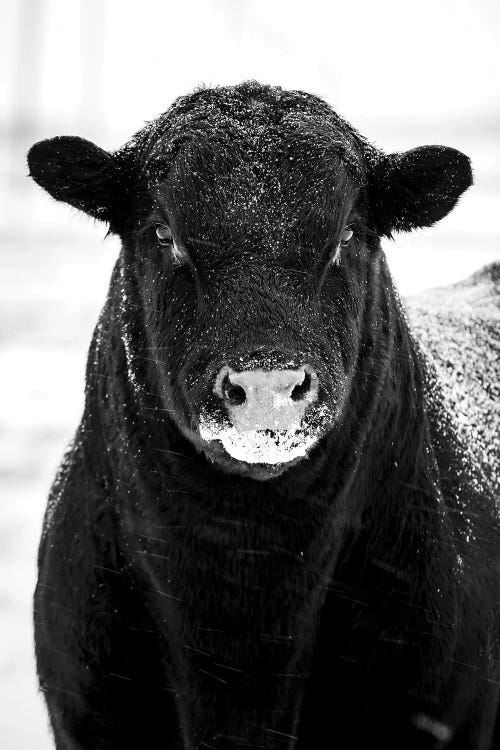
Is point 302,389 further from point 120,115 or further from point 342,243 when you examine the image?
point 120,115

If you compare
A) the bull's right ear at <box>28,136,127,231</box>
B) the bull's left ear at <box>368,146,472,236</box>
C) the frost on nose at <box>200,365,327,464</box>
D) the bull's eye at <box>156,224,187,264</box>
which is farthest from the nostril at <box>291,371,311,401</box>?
the bull's right ear at <box>28,136,127,231</box>

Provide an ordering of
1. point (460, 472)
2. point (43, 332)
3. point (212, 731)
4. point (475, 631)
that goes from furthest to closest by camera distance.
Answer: point (43, 332) → point (460, 472) → point (475, 631) → point (212, 731)

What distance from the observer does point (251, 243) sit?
2.56 m

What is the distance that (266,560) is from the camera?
2793mm

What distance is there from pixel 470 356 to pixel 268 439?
190 cm

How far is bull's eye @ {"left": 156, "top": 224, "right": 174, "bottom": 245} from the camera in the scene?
2770mm

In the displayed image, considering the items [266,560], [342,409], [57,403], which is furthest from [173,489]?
[57,403]

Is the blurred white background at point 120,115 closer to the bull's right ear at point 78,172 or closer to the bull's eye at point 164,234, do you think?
the bull's right ear at point 78,172

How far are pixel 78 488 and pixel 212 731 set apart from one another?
0.86m

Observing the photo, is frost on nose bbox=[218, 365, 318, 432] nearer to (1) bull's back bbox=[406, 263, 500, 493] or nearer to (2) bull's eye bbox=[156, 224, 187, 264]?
(2) bull's eye bbox=[156, 224, 187, 264]

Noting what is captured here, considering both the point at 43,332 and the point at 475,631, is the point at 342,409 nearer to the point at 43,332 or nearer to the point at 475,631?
the point at 475,631

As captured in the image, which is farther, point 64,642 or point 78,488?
point 78,488

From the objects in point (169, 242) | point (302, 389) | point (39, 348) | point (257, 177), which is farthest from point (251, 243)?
point (39, 348)

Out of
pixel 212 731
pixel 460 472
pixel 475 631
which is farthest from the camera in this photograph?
pixel 460 472
